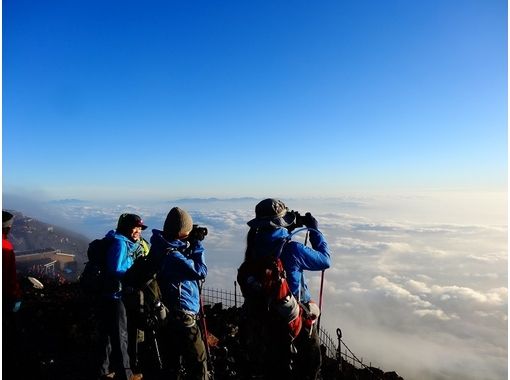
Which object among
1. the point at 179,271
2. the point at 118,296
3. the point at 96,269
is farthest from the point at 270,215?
the point at 96,269

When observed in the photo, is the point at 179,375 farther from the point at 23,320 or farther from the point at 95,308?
the point at 23,320

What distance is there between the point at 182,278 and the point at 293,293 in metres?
1.24

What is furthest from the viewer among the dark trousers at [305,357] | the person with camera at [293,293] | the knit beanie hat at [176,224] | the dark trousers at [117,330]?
the dark trousers at [117,330]

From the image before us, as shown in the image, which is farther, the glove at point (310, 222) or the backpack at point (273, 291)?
the glove at point (310, 222)

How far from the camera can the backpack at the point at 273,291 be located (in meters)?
3.86

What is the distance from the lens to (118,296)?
16.7 ft

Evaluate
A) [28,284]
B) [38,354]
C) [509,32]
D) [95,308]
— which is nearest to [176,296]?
[95,308]

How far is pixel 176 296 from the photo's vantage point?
434 centimetres

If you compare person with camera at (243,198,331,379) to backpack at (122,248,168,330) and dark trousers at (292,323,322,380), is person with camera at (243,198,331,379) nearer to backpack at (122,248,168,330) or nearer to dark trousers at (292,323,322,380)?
dark trousers at (292,323,322,380)

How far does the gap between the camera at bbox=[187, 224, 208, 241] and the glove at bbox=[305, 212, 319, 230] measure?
116 centimetres

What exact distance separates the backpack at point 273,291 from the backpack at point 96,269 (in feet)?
7.12

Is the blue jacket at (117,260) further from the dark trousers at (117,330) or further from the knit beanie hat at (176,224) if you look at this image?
the knit beanie hat at (176,224)

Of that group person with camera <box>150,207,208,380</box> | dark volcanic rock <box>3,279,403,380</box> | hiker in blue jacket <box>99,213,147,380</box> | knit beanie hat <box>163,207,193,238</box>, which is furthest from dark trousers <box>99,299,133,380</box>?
knit beanie hat <box>163,207,193,238</box>

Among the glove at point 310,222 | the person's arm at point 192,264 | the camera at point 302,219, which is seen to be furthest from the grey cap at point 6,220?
the glove at point 310,222
